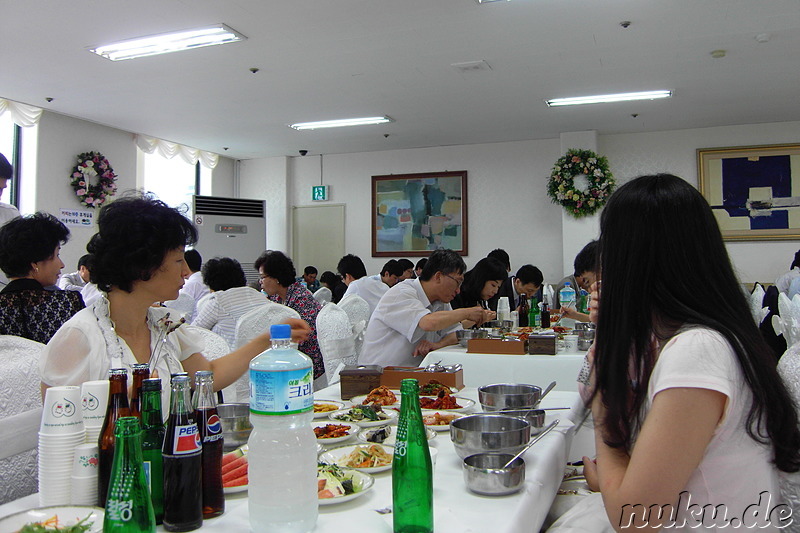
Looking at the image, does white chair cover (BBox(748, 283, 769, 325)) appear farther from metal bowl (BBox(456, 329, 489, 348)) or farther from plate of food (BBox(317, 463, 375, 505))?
plate of food (BBox(317, 463, 375, 505))

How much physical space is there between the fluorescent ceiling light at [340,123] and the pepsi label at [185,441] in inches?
258

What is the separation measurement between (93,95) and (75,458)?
6.24 m

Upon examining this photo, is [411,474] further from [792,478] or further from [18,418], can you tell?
[18,418]

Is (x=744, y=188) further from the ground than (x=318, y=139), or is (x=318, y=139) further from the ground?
(x=318, y=139)

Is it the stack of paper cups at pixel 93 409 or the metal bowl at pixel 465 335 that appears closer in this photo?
the stack of paper cups at pixel 93 409

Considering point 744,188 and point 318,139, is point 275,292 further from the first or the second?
point 744,188

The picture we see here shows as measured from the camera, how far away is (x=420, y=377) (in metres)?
2.40

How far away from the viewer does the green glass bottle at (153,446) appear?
3.52 ft

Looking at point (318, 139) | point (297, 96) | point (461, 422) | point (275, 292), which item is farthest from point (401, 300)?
point (318, 139)

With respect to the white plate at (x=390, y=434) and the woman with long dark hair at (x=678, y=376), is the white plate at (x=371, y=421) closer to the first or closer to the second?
the white plate at (x=390, y=434)

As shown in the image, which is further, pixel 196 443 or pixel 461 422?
pixel 461 422

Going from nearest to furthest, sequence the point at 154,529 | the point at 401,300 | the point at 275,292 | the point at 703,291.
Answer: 1. the point at 154,529
2. the point at 703,291
3. the point at 401,300
4. the point at 275,292

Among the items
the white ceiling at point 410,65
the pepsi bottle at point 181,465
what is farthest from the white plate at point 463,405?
→ the white ceiling at point 410,65

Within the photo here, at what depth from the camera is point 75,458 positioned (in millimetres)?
1055
